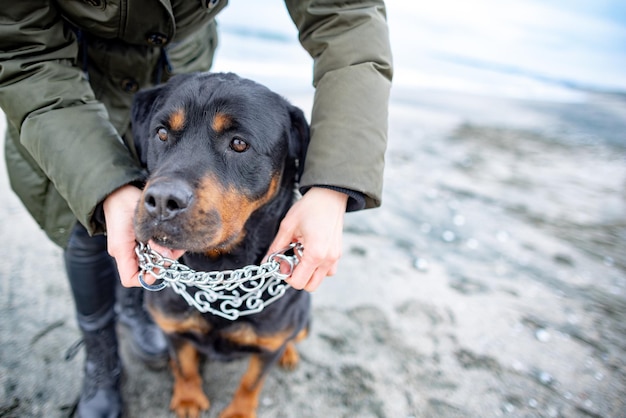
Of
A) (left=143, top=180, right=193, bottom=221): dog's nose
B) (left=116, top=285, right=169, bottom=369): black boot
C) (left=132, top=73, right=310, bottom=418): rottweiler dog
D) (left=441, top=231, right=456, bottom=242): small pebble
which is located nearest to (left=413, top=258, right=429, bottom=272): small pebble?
(left=441, top=231, right=456, bottom=242): small pebble

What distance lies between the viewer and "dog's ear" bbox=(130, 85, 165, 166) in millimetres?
1749

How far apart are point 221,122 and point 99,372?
58.8 inches

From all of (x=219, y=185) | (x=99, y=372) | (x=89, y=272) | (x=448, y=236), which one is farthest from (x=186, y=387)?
(x=448, y=236)

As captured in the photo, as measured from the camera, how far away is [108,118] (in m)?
1.55

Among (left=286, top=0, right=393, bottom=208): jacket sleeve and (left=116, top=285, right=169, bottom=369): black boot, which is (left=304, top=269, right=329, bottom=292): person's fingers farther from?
(left=116, top=285, right=169, bottom=369): black boot

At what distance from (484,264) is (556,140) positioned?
195 inches

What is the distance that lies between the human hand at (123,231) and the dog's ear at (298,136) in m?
0.67

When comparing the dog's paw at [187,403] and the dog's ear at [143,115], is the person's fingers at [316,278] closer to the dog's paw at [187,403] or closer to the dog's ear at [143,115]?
the dog's ear at [143,115]

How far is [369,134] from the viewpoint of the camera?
149 centimetres

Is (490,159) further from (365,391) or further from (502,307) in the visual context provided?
(365,391)

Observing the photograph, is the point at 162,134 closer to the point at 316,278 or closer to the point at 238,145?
the point at 238,145

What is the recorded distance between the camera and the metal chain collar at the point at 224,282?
145 cm

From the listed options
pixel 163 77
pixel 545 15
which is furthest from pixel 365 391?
pixel 545 15

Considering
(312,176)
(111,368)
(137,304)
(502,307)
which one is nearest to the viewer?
(312,176)
